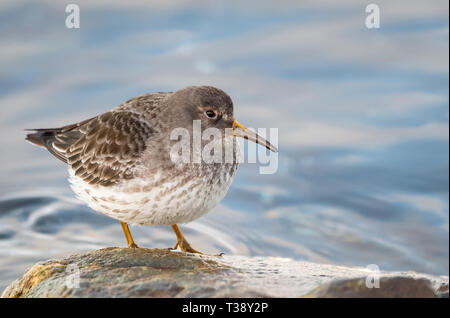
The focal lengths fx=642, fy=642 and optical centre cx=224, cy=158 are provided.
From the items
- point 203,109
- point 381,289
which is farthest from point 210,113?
point 381,289

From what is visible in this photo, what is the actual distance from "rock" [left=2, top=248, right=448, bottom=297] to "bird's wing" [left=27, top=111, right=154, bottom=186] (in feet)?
3.43

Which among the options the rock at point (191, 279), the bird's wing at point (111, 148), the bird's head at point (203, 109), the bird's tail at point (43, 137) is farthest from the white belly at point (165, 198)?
the bird's tail at point (43, 137)

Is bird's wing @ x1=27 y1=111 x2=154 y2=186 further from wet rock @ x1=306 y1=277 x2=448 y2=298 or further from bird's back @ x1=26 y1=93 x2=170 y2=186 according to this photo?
wet rock @ x1=306 y1=277 x2=448 y2=298

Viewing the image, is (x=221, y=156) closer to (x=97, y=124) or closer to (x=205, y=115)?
(x=205, y=115)

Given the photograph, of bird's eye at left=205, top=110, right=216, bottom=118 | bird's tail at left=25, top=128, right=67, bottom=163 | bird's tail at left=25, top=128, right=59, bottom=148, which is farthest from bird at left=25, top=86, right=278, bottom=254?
bird's tail at left=25, top=128, right=59, bottom=148

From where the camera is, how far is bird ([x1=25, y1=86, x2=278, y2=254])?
6.98 meters

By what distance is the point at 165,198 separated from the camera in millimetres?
6910

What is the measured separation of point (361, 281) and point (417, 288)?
1.54ft

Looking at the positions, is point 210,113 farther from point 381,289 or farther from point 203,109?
point 381,289

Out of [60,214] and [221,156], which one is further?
[60,214]

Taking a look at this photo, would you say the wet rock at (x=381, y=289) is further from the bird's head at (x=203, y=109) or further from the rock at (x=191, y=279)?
the bird's head at (x=203, y=109)

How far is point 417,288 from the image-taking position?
5.36m

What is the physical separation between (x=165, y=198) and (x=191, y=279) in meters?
1.26

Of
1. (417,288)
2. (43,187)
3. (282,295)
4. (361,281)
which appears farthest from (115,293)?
(43,187)
